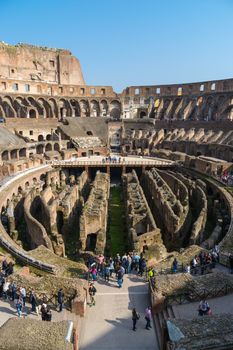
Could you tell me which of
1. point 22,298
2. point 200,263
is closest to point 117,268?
point 200,263

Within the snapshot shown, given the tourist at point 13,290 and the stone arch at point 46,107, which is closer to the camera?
the tourist at point 13,290

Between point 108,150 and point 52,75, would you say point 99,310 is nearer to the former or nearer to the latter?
point 108,150

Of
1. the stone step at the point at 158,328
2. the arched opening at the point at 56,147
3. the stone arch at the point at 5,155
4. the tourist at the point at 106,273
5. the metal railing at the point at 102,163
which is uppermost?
the arched opening at the point at 56,147

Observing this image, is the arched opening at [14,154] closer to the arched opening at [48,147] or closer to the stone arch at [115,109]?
the arched opening at [48,147]

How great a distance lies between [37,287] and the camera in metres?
11.4

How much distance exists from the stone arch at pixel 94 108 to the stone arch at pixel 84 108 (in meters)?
0.83

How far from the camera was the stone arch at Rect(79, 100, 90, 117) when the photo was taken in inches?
2360

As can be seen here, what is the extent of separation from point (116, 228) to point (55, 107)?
129ft

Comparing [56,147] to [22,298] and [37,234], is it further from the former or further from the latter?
[22,298]

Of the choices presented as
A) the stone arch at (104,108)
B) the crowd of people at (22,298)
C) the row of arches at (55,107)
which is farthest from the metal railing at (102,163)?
the crowd of people at (22,298)

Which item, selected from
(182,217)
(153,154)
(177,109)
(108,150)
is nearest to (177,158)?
(153,154)

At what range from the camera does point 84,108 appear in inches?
2377

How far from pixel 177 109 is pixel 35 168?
3045 cm

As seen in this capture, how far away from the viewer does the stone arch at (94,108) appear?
6065cm
